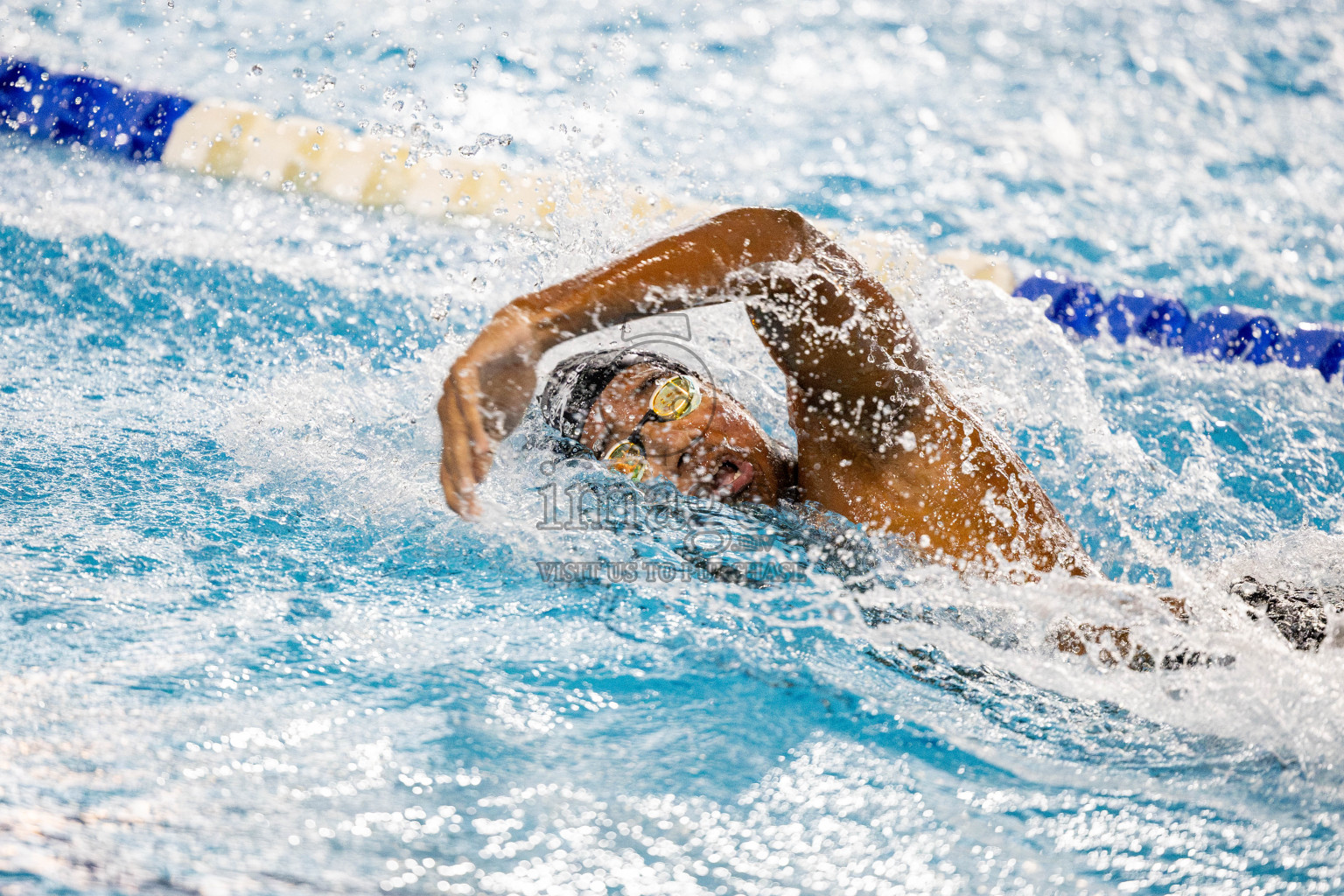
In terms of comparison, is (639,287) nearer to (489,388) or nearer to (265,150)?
(489,388)

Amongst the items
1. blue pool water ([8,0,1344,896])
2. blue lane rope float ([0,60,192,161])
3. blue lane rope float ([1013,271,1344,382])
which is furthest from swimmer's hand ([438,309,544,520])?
blue lane rope float ([0,60,192,161])

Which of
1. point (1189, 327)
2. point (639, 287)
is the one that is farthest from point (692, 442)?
point (1189, 327)

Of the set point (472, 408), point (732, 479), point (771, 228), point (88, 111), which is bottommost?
point (732, 479)

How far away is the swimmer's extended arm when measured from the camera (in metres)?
1.47

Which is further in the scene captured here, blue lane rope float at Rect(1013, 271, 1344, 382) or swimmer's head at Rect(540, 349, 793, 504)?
blue lane rope float at Rect(1013, 271, 1344, 382)

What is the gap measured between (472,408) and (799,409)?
64cm

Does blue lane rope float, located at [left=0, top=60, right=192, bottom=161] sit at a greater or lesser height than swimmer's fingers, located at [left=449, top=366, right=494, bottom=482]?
greater

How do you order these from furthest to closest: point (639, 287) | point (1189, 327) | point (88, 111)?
point (88, 111) < point (1189, 327) < point (639, 287)

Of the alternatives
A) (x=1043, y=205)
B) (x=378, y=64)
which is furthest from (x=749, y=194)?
(x=378, y=64)

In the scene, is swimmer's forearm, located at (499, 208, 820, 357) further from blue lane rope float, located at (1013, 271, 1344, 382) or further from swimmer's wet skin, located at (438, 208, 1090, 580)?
blue lane rope float, located at (1013, 271, 1344, 382)

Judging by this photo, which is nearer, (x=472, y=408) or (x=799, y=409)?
(x=472, y=408)

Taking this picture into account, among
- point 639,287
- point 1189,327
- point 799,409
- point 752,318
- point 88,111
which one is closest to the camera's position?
point 639,287

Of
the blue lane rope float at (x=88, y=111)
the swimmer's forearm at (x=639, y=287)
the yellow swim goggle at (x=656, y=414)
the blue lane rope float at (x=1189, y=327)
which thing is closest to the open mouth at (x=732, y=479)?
the yellow swim goggle at (x=656, y=414)

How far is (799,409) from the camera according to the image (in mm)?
1792
